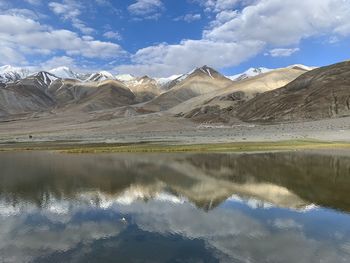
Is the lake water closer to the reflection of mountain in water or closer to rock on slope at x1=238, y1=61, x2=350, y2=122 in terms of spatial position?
the reflection of mountain in water

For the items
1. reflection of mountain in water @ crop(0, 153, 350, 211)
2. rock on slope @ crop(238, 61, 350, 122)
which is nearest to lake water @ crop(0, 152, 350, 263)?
reflection of mountain in water @ crop(0, 153, 350, 211)

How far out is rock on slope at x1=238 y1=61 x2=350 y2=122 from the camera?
15438 cm

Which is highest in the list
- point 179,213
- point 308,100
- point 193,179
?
point 308,100

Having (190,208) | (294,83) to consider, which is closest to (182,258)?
(190,208)

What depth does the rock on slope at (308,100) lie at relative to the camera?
506 feet

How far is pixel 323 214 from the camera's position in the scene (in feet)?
84.4

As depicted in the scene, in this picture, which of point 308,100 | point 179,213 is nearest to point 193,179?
point 179,213

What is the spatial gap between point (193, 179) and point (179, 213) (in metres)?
14.1

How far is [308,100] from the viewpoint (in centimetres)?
16662

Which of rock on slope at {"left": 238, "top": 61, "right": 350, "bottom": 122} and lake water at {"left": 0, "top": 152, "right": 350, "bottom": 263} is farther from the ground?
rock on slope at {"left": 238, "top": 61, "right": 350, "bottom": 122}

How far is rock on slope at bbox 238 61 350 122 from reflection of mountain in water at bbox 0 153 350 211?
101304 millimetres

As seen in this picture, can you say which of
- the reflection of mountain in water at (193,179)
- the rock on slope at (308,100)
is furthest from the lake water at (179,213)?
the rock on slope at (308,100)

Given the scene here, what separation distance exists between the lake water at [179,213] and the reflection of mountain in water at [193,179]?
4.0 inches

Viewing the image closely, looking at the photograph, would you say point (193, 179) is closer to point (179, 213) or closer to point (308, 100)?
point (179, 213)
